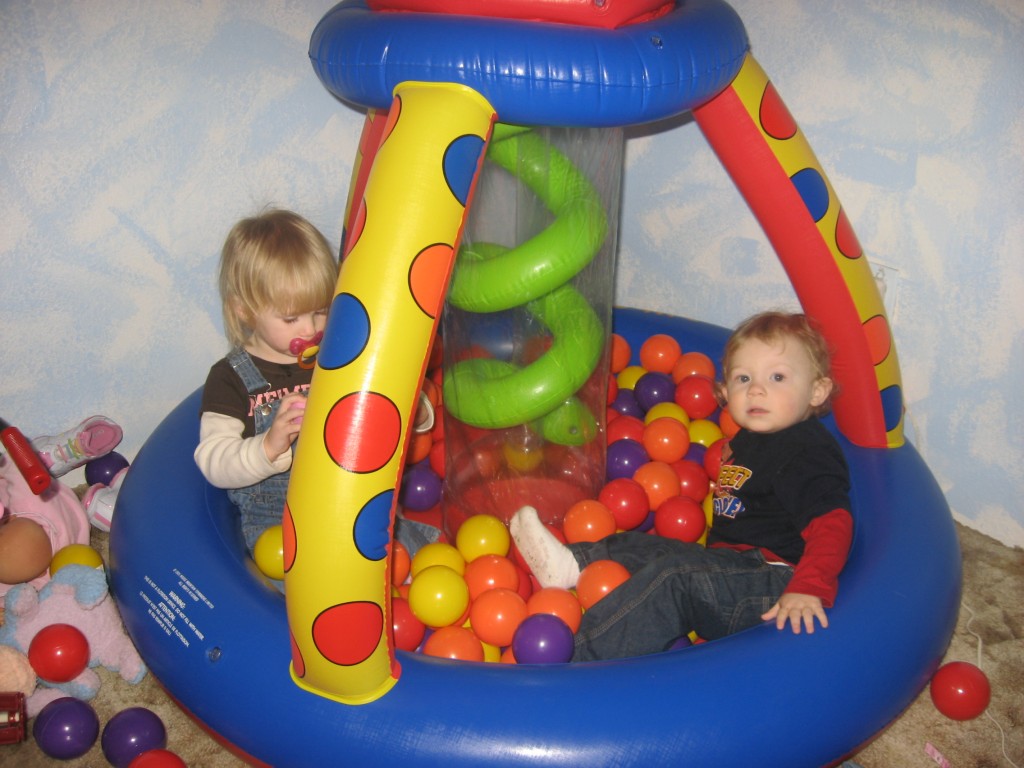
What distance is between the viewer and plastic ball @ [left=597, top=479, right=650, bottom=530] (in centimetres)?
178

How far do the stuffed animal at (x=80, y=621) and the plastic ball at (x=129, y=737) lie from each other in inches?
6.0

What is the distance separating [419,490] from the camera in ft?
6.27

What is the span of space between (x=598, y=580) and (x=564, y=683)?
1.11 ft

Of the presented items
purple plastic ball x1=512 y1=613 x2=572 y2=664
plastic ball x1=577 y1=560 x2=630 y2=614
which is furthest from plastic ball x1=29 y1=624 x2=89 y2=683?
plastic ball x1=577 y1=560 x2=630 y2=614

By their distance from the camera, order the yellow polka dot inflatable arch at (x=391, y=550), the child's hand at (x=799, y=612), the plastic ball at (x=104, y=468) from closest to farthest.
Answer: the yellow polka dot inflatable arch at (x=391, y=550) → the child's hand at (x=799, y=612) → the plastic ball at (x=104, y=468)

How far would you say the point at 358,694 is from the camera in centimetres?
121

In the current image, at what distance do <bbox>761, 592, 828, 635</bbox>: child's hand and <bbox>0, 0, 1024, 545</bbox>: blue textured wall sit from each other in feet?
2.53

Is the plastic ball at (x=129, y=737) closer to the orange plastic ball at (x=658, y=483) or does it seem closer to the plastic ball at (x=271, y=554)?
the plastic ball at (x=271, y=554)

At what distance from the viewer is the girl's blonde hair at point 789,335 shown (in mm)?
1627

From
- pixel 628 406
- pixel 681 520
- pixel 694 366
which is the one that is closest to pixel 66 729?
pixel 681 520

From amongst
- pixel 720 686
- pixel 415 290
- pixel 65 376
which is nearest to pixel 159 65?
pixel 65 376

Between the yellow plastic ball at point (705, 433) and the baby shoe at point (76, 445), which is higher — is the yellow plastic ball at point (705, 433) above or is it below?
above

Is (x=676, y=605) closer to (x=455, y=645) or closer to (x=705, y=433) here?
(x=455, y=645)

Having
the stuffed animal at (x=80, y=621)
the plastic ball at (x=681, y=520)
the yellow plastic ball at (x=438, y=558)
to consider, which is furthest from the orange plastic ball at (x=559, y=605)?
the stuffed animal at (x=80, y=621)
